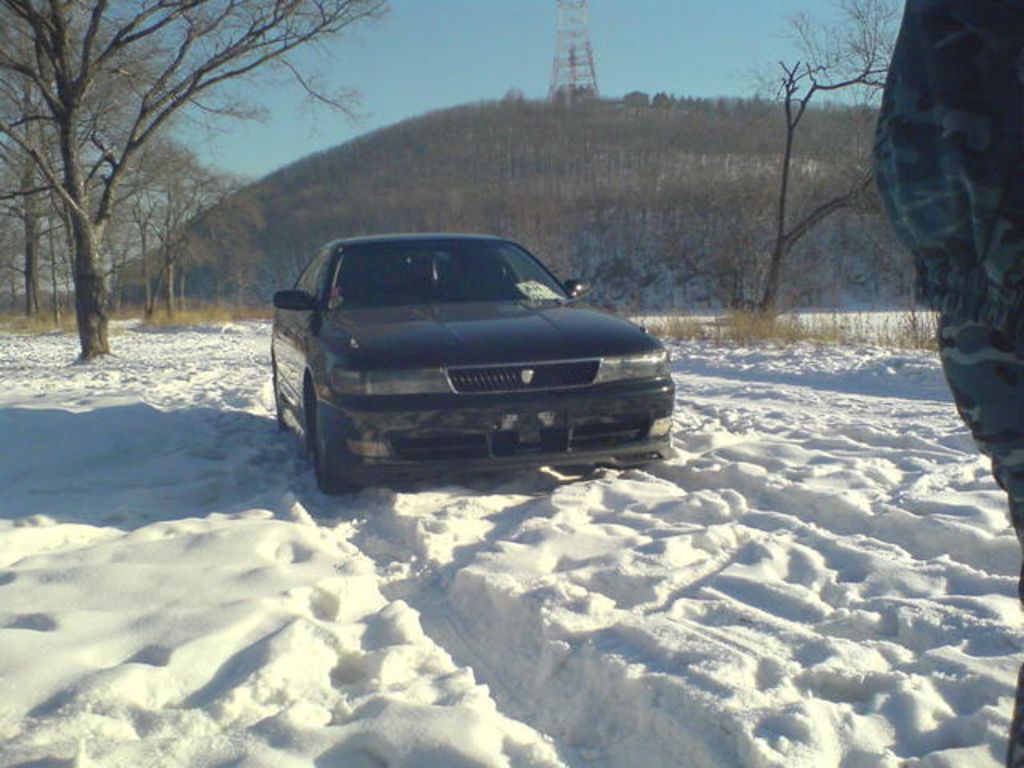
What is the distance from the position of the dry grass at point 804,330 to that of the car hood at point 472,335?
8.09 meters

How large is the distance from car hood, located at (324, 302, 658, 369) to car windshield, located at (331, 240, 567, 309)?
232 mm

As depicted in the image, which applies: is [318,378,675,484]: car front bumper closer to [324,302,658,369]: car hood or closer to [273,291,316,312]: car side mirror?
[324,302,658,369]: car hood

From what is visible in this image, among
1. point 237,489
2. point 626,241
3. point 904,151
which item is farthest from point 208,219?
point 904,151

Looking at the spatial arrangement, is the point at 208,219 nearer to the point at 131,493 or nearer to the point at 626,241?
the point at 626,241

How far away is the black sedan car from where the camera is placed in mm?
4500

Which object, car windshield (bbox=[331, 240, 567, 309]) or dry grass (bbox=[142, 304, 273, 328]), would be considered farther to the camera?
dry grass (bbox=[142, 304, 273, 328])

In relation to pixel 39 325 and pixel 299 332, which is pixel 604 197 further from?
pixel 299 332

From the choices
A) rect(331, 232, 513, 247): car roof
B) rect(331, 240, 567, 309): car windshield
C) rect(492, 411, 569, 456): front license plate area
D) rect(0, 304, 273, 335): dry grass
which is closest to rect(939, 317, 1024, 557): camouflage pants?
rect(492, 411, 569, 456): front license plate area

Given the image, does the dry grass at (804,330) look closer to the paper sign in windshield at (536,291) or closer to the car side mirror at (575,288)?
the car side mirror at (575,288)

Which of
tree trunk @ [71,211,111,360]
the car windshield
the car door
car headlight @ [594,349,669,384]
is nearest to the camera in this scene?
car headlight @ [594,349,669,384]

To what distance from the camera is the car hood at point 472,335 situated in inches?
181

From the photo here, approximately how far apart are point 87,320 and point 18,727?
13.0 metres

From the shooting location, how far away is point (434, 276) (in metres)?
5.88

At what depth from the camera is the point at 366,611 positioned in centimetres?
327
